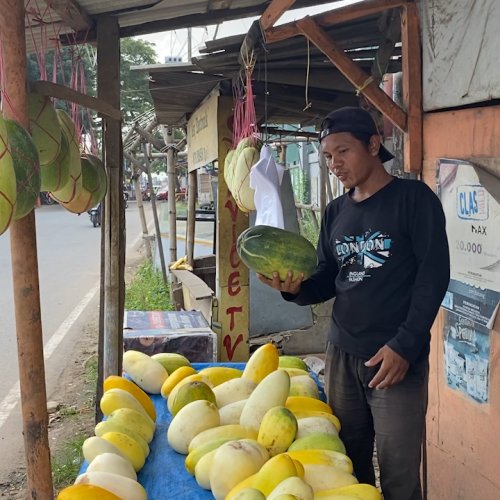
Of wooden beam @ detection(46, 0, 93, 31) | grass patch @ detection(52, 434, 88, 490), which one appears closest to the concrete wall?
wooden beam @ detection(46, 0, 93, 31)

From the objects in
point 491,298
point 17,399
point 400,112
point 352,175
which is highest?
point 400,112

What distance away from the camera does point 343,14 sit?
292 centimetres

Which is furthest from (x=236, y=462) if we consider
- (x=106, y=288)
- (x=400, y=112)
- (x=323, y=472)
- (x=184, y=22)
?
(x=184, y=22)

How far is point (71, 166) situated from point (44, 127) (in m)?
0.23

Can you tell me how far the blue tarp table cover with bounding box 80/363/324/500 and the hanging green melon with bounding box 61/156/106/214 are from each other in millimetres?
906

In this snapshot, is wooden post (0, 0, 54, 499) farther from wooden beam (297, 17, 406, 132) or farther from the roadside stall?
wooden beam (297, 17, 406, 132)

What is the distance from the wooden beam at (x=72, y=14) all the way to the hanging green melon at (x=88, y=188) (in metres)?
0.64

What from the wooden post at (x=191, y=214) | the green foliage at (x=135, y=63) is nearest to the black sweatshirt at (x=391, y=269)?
the wooden post at (x=191, y=214)

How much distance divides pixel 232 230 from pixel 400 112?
6.24ft

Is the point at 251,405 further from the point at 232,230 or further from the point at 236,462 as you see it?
the point at 232,230

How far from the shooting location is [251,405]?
2.10 metres

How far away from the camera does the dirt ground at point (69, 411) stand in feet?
13.3

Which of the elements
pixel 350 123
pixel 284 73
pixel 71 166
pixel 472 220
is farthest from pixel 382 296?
pixel 284 73

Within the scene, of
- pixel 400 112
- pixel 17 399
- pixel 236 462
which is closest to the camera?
pixel 236 462
